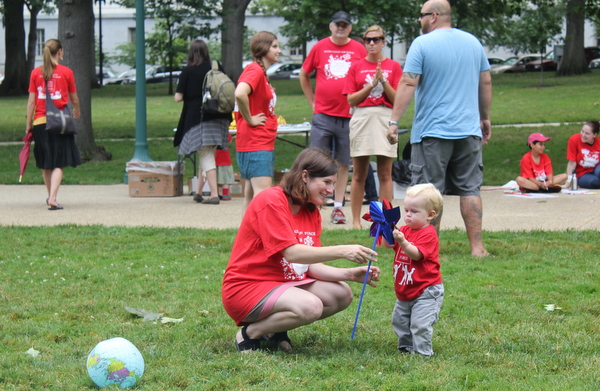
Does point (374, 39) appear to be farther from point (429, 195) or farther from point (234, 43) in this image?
point (234, 43)

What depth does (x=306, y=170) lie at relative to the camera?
4035 mm

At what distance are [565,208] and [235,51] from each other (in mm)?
→ 22436

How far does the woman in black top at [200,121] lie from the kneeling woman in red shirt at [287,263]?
5356 millimetres

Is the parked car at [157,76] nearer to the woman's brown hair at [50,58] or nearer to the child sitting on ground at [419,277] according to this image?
the woman's brown hair at [50,58]

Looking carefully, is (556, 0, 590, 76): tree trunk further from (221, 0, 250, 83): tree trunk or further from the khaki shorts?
the khaki shorts

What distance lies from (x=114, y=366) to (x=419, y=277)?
5.20 ft

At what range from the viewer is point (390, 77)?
25.2 ft

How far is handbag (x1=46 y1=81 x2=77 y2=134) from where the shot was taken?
29.5 feet

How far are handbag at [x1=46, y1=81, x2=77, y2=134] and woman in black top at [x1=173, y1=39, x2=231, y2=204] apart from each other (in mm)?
1280

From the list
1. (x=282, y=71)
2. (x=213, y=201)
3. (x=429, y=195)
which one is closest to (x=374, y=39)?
(x=213, y=201)

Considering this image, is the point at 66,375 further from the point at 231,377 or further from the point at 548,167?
the point at 548,167

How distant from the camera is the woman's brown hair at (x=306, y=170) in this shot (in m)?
4.01

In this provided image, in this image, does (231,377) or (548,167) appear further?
(548,167)

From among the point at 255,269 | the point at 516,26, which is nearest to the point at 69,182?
the point at 255,269
